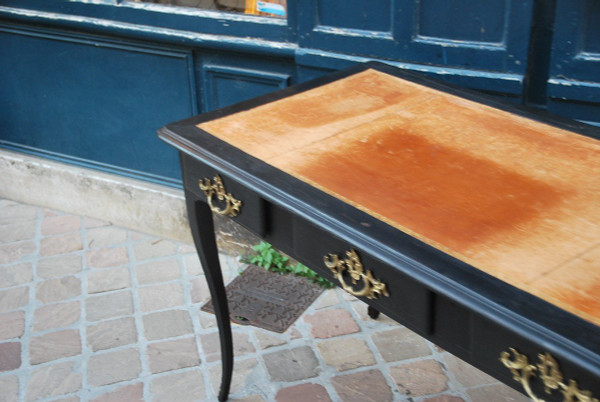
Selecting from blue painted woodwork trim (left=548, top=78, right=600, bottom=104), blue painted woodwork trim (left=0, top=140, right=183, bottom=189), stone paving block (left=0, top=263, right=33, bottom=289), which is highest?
blue painted woodwork trim (left=548, top=78, right=600, bottom=104)

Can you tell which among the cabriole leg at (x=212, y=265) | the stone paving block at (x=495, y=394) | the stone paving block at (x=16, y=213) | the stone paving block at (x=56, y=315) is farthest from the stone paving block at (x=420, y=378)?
the stone paving block at (x=16, y=213)

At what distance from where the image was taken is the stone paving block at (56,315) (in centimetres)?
342

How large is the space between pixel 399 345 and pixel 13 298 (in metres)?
1.89

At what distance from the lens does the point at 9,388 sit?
3.05 m

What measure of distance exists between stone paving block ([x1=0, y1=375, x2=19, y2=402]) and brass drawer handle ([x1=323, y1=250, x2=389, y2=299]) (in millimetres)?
1735

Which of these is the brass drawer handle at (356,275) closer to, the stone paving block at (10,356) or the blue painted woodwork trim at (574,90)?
the blue painted woodwork trim at (574,90)

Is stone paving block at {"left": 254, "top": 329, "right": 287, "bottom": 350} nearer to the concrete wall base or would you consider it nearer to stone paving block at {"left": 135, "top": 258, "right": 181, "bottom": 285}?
stone paving block at {"left": 135, "top": 258, "right": 181, "bottom": 285}

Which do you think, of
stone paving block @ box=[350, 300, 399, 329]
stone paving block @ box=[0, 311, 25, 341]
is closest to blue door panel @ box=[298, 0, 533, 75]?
stone paving block @ box=[350, 300, 399, 329]

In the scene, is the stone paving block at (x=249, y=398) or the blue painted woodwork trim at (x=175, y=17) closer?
the stone paving block at (x=249, y=398)

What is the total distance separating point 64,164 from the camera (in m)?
4.40

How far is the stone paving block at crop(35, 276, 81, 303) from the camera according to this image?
3.62 m

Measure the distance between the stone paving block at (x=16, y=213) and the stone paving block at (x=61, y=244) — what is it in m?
0.33

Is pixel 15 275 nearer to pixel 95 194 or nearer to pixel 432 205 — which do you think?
pixel 95 194

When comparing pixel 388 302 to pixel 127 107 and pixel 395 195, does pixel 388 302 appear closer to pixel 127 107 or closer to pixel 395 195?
pixel 395 195
